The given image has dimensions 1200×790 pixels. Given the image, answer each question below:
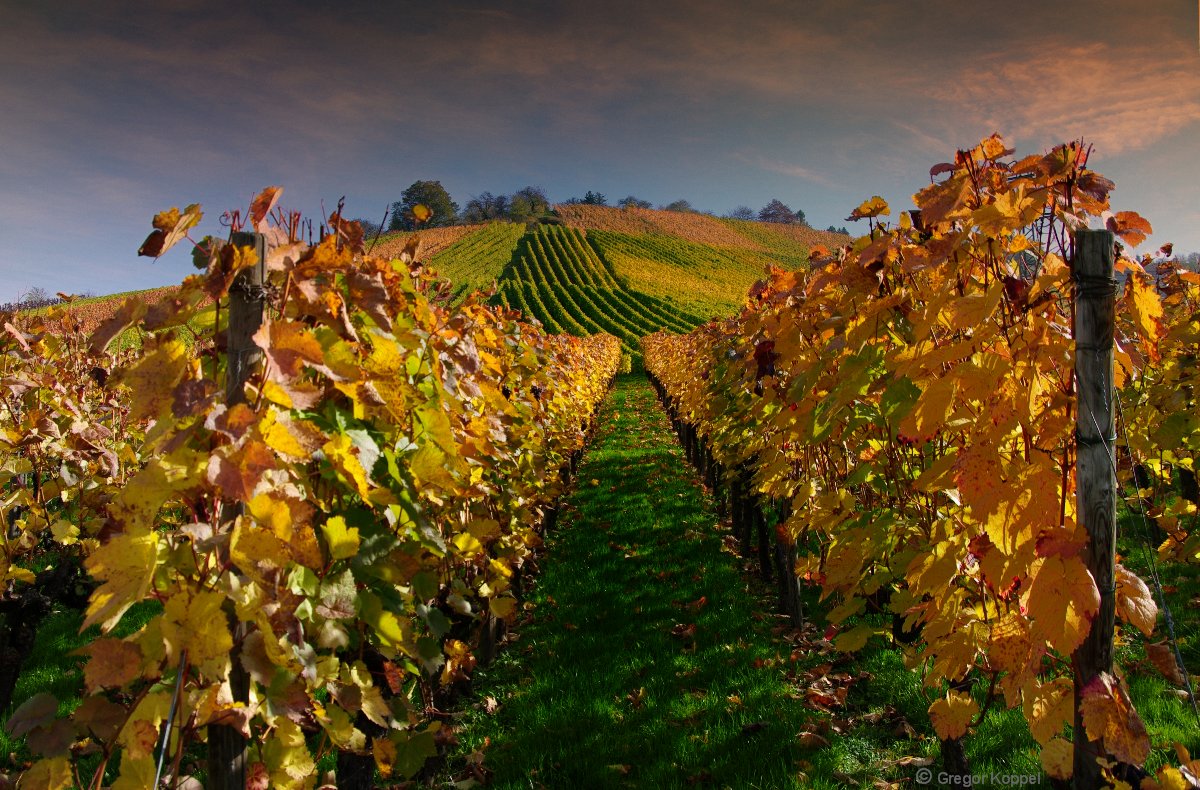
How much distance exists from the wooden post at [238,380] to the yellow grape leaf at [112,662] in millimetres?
190

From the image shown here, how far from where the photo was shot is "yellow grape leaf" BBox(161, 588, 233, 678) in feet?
3.80

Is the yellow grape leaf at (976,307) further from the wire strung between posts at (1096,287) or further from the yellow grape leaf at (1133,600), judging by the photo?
the yellow grape leaf at (1133,600)

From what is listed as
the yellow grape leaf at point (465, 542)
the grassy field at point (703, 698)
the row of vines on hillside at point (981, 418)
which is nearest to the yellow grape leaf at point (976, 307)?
the row of vines on hillside at point (981, 418)

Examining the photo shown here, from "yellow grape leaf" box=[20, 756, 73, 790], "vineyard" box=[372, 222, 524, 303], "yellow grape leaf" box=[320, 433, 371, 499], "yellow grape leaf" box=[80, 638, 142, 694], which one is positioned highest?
"vineyard" box=[372, 222, 524, 303]

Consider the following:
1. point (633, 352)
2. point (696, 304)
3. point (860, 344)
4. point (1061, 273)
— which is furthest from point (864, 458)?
point (696, 304)

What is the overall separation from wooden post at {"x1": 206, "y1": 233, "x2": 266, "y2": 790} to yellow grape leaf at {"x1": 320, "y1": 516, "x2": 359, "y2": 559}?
0.20 m

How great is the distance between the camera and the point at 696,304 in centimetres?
5175

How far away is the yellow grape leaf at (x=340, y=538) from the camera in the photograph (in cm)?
148

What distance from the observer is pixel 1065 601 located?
1.36 meters

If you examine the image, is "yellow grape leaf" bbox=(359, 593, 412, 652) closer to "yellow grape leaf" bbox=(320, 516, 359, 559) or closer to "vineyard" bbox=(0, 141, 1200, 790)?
"vineyard" bbox=(0, 141, 1200, 790)

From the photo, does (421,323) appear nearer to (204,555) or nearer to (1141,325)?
(204,555)

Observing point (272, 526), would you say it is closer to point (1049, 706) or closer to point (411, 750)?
point (411, 750)

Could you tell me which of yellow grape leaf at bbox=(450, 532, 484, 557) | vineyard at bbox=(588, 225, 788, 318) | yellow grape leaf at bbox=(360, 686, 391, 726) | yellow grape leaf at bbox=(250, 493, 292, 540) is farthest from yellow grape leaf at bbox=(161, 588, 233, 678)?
A: vineyard at bbox=(588, 225, 788, 318)

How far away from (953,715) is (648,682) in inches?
77.9
